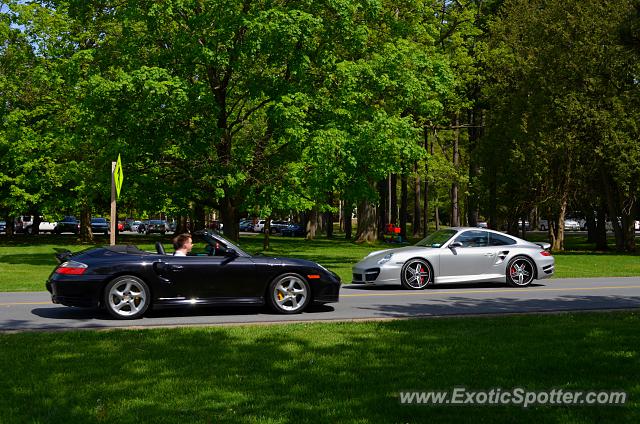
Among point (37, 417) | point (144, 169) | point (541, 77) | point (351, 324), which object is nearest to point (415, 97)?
point (144, 169)

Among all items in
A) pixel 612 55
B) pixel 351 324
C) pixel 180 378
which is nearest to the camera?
pixel 180 378

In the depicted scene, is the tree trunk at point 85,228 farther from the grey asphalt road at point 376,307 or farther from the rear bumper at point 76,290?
the rear bumper at point 76,290

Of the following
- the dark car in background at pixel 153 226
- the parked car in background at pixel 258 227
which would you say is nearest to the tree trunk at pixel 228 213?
the dark car in background at pixel 153 226

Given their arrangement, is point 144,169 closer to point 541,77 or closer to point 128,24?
point 128,24

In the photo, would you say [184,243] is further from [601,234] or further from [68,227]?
[68,227]

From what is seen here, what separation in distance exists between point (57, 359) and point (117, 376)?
1217 mm

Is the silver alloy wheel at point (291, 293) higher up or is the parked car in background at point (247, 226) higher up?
the parked car in background at point (247, 226)

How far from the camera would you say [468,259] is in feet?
53.6

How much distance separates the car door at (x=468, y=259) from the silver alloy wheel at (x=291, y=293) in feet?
17.2

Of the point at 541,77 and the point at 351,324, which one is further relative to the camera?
the point at 541,77

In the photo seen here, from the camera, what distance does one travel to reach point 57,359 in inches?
304

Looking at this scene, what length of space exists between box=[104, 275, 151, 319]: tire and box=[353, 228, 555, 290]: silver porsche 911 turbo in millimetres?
5913

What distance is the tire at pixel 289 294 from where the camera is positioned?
11609 millimetres

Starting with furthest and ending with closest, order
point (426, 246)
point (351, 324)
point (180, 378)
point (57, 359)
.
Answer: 1. point (426, 246)
2. point (351, 324)
3. point (57, 359)
4. point (180, 378)
